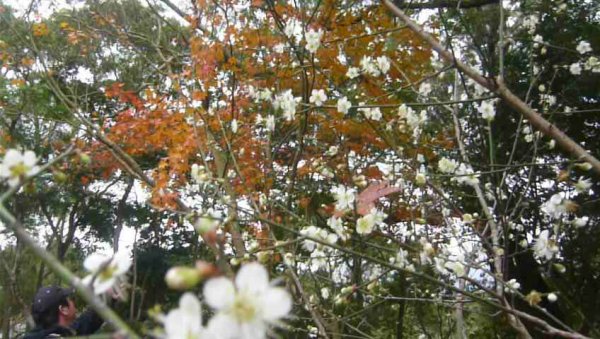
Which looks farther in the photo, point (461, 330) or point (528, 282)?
point (528, 282)

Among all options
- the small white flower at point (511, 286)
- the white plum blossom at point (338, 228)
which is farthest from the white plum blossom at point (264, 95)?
the small white flower at point (511, 286)

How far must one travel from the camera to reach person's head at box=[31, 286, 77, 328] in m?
2.21

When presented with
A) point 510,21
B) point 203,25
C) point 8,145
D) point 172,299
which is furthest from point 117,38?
point 172,299

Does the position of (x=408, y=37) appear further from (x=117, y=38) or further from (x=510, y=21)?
(x=117, y=38)

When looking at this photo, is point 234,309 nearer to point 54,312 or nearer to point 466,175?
point 466,175

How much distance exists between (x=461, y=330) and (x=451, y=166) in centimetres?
164

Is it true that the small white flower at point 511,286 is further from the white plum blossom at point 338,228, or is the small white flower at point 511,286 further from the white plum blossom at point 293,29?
the white plum blossom at point 293,29

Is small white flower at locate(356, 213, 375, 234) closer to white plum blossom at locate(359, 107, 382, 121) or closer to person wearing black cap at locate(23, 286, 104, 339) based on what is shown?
white plum blossom at locate(359, 107, 382, 121)

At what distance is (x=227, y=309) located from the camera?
0.55 meters

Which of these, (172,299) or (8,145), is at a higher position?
(8,145)

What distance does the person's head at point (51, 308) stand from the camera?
87.1 inches

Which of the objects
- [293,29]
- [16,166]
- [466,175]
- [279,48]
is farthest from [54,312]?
[279,48]

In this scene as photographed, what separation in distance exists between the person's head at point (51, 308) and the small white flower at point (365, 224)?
1.27 metres

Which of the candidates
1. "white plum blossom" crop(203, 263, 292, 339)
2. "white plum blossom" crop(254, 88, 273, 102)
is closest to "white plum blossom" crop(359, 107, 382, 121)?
"white plum blossom" crop(254, 88, 273, 102)
